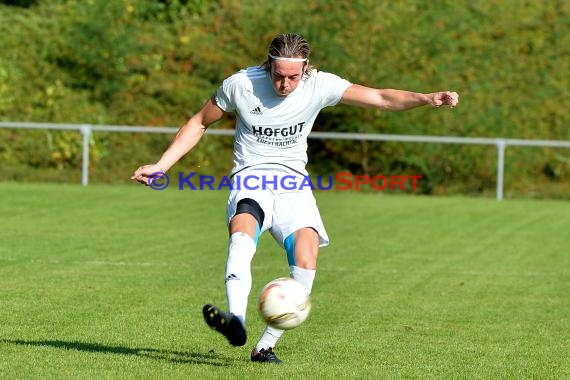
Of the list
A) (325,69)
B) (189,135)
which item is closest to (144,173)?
(189,135)

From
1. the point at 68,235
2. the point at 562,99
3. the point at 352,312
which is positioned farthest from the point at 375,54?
the point at 352,312


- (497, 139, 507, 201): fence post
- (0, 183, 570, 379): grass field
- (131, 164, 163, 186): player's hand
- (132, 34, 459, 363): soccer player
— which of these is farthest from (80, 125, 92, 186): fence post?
(131, 164, 163, 186): player's hand

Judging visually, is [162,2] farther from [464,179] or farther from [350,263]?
[350,263]

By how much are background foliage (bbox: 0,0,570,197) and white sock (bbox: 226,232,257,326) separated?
61.3 feet

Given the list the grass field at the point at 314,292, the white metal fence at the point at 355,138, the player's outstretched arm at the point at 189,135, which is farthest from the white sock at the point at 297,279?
the white metal fence at the point at 355,138

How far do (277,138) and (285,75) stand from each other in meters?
0.43

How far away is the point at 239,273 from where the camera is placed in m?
7.59

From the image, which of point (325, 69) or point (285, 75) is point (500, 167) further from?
point (285, 75)

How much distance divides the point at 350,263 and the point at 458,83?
13.9m

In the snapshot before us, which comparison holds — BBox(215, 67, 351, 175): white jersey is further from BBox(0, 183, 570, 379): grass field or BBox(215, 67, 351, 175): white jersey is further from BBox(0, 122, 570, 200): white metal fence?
BBox(0, 122, 570, 200): white metal fence

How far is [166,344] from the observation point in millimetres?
8648

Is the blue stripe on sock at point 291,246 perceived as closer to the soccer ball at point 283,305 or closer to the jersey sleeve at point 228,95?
the soccer ball at point 283,305

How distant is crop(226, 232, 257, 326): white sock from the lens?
7.49m

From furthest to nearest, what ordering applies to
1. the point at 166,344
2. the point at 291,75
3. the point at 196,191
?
the point at 196,191 < the point at 166,344 < the point at 291,75
